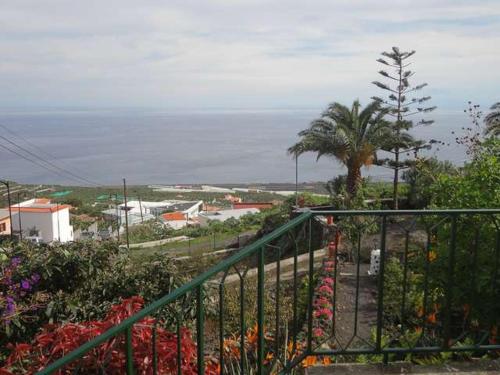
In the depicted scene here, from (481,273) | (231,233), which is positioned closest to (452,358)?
(481,273)

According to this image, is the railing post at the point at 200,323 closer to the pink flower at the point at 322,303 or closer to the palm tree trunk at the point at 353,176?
the pink flower at the point at 322,303

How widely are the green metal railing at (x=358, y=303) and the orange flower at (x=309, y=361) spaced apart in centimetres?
6

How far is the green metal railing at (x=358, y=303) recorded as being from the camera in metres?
1.99

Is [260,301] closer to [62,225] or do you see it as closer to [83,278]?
[83,278]

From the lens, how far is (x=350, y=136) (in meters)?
16.7

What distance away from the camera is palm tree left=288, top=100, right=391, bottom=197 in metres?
16.7

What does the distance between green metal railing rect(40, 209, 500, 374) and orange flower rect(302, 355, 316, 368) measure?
0.06 metres

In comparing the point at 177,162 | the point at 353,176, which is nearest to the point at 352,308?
the point at 353,176

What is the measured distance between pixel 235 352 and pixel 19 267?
7.42ft

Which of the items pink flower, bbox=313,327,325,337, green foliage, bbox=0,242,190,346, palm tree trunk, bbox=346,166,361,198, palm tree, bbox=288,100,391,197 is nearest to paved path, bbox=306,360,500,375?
pink flower, bbox=313,327,325,337

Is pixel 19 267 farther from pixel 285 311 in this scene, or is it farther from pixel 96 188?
pixel 96 188

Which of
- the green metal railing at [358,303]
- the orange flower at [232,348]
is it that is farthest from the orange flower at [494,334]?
the orange flower at [232,348]

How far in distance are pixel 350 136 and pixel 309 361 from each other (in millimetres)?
14427

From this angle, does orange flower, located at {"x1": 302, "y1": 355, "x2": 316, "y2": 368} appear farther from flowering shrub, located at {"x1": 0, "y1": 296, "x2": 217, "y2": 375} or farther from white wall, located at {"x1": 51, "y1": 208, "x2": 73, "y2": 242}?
white wall, located at {"x1": 51, "y1": 208, "x2": 73, "y2": 242}
